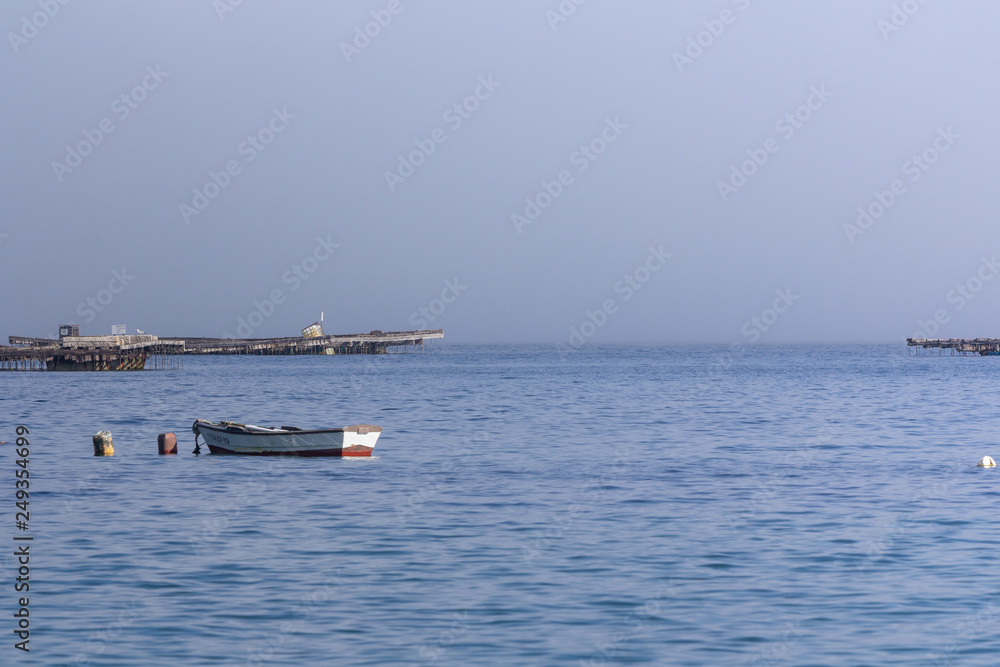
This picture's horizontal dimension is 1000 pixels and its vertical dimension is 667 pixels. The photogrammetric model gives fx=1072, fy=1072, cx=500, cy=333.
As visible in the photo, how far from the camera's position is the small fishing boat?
120 ft

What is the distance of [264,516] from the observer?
24.3 metres

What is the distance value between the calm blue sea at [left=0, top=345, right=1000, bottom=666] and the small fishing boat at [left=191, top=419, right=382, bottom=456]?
706 mm

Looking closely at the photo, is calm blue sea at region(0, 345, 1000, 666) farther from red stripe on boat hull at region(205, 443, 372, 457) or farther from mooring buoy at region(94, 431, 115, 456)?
red stripe on boat hull at region(205, 443, 372, 457)

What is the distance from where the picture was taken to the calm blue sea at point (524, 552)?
14211 mm

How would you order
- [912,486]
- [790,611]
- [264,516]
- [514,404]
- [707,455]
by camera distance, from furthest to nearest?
[514,404] → [707,455] → [912,486] → [264,516] → [790,611]

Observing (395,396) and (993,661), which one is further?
(395,396)

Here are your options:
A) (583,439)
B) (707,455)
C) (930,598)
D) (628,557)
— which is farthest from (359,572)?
(583,439)

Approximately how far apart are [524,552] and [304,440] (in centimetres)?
1841

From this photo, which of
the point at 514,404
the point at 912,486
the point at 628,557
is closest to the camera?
the point at 628,557

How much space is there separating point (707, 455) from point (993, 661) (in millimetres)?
23631

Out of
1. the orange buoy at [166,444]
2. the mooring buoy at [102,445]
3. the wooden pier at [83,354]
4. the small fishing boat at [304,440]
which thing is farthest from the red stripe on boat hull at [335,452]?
the wooden pier at [83,354]

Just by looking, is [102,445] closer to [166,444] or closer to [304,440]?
[166,444]

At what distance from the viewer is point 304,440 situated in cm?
3678

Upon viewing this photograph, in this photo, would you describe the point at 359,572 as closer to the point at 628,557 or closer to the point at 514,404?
the point at 628,557
